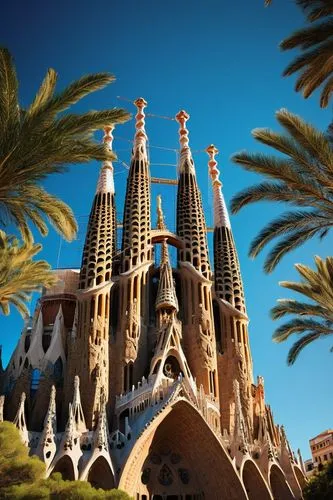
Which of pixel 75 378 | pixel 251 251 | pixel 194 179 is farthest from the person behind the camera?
pixel 194 179

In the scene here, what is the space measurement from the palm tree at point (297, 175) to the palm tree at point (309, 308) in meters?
3.46

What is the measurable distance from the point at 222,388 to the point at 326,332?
1593 cm

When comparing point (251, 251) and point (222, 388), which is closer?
point (251, 251)

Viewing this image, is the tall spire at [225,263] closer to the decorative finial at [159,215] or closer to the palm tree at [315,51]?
the decorative finial at [159,215]

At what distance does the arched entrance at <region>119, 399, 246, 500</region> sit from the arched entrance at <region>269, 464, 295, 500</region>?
3389 mm

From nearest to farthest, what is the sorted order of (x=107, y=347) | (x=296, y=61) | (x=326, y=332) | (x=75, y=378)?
1. (x=296, y=61)
2. (x=326, y=332)
3. (x=75, y=378)
4. (x=107, y=347)

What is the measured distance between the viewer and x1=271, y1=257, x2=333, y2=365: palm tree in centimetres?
1384

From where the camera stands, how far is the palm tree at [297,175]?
977 centimetres

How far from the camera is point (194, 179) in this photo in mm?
37219

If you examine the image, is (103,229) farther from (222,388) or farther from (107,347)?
(222,388)

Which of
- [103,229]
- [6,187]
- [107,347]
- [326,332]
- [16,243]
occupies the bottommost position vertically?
[326,332]

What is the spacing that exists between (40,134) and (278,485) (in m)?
23.1

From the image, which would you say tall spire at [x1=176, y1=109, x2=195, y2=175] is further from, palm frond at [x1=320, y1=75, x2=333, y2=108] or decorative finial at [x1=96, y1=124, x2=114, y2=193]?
palm frond at [x1=320, y1=75, x2=333, y2=108]

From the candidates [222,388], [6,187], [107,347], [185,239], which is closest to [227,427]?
[222,388]
